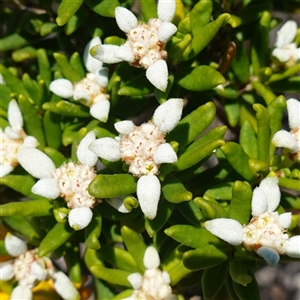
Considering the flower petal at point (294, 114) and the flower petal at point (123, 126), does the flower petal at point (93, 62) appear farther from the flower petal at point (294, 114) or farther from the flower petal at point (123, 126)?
the flower petal at point (294, 114)

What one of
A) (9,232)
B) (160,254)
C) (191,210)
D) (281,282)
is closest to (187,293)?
(160,254)

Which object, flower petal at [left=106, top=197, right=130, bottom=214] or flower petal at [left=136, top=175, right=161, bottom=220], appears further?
flower petal at [left=106, top=197, right=130, bottom=214]

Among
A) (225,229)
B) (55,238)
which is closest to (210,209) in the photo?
(225,229)

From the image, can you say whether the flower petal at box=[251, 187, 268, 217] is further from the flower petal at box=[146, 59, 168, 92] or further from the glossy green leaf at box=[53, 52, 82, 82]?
the glossy green leaf at box=[53, 52, 82, 82]

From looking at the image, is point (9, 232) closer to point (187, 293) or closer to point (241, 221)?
point (187, 293)

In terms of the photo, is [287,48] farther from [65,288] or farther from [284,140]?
[65,288]

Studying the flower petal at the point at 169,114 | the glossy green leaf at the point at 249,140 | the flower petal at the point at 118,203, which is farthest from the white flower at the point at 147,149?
the glossy green leaf at the point at 249,140

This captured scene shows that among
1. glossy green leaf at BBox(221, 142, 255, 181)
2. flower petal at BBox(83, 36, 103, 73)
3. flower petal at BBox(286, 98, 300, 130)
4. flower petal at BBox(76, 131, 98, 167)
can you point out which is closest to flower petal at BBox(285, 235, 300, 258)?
glossy green leaf at BBox(221, 142, 255, 181)
